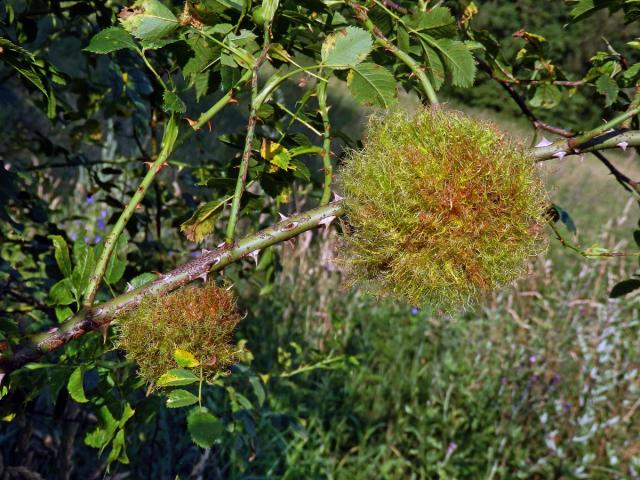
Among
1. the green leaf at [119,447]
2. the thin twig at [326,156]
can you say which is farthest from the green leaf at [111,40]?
the green leaf at [119,447]

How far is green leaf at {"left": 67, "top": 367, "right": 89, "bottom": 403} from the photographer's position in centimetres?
77

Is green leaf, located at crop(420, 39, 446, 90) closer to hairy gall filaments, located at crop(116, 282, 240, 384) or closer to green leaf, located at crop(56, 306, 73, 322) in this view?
hairy gall filaments, located at crop(116, 282, 240, 384)

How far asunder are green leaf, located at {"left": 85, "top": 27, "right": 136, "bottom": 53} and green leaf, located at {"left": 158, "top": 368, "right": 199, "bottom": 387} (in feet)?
1.21

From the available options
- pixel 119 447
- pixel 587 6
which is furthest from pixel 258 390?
pixel 587 6

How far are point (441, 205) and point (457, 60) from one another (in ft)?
0.91

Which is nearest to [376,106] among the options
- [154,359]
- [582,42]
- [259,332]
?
[154,359]

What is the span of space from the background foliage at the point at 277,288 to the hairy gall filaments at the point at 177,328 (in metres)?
0.02

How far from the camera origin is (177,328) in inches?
24.9

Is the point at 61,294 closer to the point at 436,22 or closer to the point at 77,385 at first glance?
the point at 77,385

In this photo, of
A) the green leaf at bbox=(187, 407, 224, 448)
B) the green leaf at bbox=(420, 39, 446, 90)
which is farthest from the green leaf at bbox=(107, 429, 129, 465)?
the green leaf at bbox=(420, 39, 446, 90)

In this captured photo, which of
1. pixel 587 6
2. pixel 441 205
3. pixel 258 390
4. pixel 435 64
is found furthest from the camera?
pixel 258 390

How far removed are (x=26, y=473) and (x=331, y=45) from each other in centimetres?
92

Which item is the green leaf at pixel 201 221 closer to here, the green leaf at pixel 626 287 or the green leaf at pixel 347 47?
the green leaf at pixel 347 47

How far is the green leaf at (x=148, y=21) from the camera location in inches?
28.0
